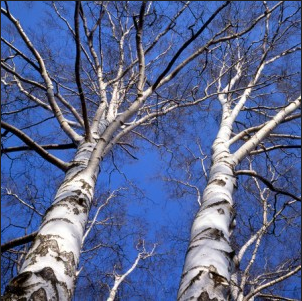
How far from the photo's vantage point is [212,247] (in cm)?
192

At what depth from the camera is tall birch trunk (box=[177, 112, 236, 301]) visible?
1.69m

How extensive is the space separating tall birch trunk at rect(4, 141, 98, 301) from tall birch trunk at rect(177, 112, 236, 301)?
1.91ft

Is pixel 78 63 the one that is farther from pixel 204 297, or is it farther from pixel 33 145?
pixel 204 297

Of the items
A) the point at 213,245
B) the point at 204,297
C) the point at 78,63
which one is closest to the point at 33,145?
the point at 78,63

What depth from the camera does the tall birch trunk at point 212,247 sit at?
5.55ft

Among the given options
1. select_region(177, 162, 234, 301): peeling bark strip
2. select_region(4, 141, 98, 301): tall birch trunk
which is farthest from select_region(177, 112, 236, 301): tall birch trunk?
select_region(4, 141, 98, 301): tall birch trunk

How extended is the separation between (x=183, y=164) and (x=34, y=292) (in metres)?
4.95

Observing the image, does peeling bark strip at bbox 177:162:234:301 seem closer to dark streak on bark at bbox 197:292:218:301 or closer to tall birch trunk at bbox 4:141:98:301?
dark streak on bark at bbox 197:292:218:301

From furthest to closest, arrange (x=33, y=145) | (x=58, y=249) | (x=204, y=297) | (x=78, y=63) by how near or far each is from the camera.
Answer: (x=78, y=63) → (x=33, y=145) → (x=58, y=249) → (x=204, y=297)

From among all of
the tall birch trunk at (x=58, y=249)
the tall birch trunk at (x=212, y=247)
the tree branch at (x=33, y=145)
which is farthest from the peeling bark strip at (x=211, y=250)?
the tree branch at (x=33, y=145)

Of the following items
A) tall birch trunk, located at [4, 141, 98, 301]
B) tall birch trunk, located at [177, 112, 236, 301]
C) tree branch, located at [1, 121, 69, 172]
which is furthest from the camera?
tree branch, located at [1, 121, 69, 172]

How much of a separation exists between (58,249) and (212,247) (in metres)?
0.82

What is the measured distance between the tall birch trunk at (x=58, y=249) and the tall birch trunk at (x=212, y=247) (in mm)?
581

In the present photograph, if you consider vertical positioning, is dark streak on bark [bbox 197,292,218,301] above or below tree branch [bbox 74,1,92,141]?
below
